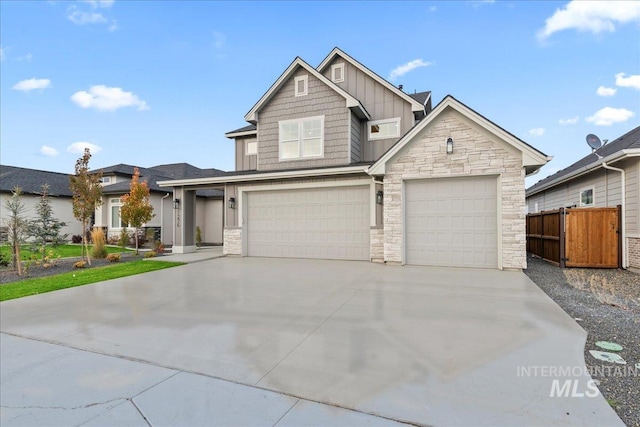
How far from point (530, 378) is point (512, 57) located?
14.0 m

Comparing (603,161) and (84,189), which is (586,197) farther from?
(84,189)

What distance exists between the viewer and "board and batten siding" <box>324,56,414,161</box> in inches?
499

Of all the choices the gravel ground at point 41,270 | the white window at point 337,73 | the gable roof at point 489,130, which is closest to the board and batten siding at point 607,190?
the gable roof at point 489,130

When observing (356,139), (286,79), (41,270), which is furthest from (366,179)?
(41,270)

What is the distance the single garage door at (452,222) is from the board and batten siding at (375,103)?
12.1 feet

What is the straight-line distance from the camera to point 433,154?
31.0ft

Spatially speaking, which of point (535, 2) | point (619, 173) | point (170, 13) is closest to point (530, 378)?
point (619, 173)

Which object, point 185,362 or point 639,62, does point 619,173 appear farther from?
point 185,362

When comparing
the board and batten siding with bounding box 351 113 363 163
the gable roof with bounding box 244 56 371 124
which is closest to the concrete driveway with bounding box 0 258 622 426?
the board and batten siding with bounding box 351 113 363 163

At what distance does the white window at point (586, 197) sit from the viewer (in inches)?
454

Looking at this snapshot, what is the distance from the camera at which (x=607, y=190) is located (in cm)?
1019

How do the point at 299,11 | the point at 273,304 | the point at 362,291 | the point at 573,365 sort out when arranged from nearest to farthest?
the point at 573,365 < the point at 273,304 < the point at 362,291 < the point at 299,11

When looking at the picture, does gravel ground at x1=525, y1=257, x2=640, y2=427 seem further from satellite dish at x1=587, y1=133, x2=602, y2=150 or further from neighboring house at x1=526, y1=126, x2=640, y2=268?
satellite dish at x1=587, y1=133, x2=602, y2=150

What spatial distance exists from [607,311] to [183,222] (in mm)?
14508
